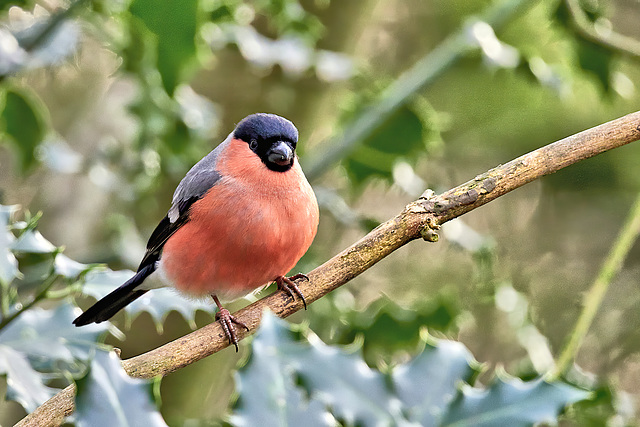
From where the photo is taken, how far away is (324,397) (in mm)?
1285

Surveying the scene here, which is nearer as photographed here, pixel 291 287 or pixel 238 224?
pixel 291 287

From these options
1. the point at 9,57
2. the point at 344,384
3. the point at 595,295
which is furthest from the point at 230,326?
the point at 9,57

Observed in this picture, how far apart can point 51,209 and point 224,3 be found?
1925 millimetres

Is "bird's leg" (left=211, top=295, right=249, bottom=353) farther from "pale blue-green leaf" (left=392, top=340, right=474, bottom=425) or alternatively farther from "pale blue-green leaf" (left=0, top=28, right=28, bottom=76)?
"pale blue-green leaf" (left=0, top=28, right=28, bottom=76)

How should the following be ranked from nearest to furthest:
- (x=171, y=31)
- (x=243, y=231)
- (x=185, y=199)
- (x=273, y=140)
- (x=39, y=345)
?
1. (x=39, y=345)
2. (x=171, y=31)
3. (x=243, y=231)
4. (x=273, y=140)
5. (x=185, y=199)

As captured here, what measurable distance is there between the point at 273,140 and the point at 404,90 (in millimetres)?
826

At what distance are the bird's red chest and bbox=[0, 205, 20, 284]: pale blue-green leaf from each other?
745mm

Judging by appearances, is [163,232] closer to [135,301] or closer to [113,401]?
[135,301]

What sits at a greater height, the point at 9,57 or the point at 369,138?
the point at 9,57

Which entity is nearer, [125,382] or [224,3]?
[125,382]

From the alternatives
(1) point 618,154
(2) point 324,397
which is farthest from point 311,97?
(2) point 324,397

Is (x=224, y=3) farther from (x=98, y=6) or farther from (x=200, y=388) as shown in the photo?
(x=200, y=388)

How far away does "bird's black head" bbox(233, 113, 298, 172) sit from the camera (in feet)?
8.55

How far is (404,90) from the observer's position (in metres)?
3.21
